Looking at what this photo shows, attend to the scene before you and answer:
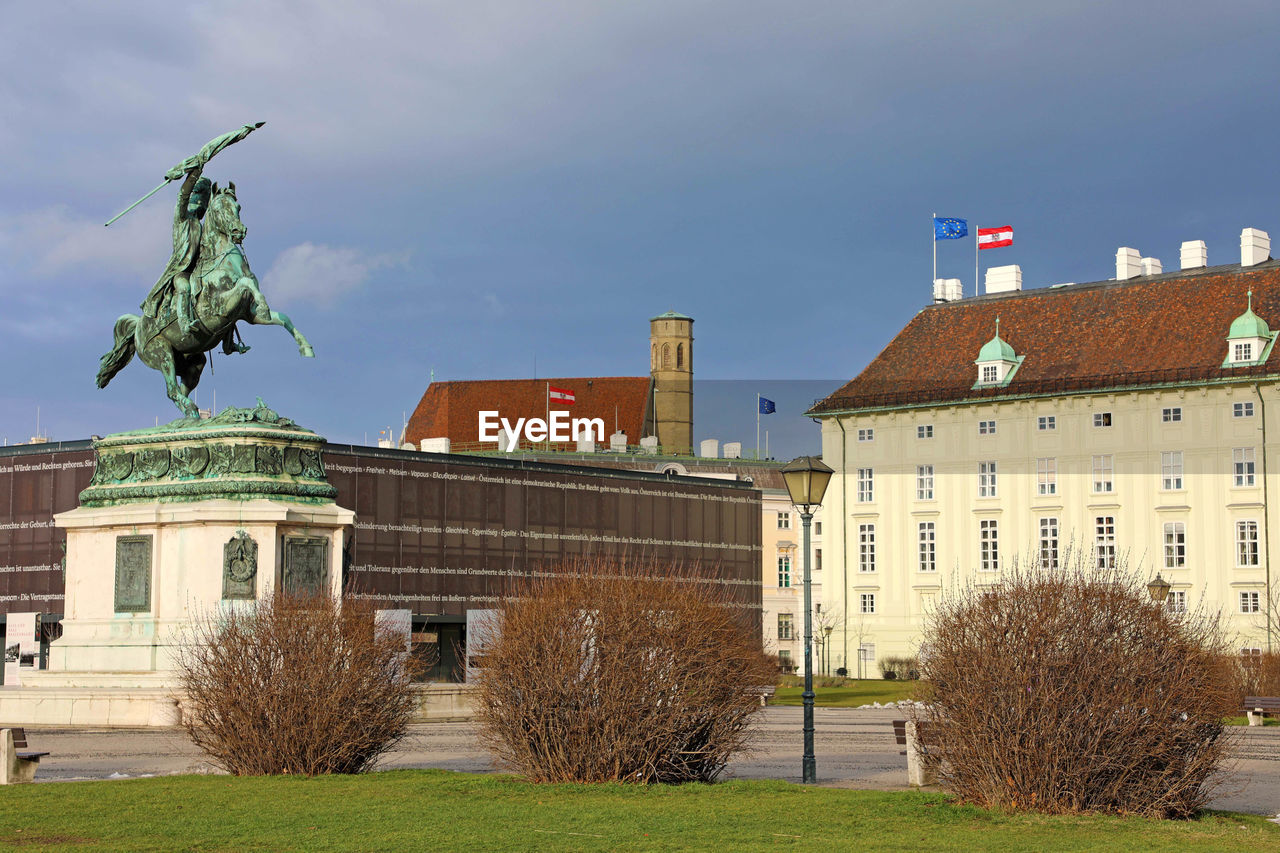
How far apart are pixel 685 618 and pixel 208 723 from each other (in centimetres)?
507

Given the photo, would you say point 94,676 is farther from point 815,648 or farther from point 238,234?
point 815,648

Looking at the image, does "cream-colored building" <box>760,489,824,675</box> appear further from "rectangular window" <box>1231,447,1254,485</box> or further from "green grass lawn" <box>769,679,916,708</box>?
"green grass lawn" <box>769,679,916,708</box>

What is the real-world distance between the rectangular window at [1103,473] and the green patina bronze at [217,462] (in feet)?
187

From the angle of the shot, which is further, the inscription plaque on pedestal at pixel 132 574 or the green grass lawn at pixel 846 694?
the green grass lawn at pixel 846 694

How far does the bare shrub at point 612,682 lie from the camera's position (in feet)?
56.8

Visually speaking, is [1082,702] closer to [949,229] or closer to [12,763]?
[12,763]

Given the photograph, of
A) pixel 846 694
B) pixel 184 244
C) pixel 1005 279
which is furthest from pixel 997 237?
pixel 184 244

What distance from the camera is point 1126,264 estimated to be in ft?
274

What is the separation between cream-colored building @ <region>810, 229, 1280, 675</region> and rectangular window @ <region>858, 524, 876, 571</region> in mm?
86

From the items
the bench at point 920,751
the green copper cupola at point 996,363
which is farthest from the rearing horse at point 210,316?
the green copper cupola at point 996,363

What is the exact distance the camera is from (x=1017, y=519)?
81.1 m

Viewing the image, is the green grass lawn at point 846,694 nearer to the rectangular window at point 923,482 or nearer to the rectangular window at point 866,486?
the rectangular window at point 923,482

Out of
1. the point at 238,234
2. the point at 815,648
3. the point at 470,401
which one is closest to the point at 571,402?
the point at 470,401
